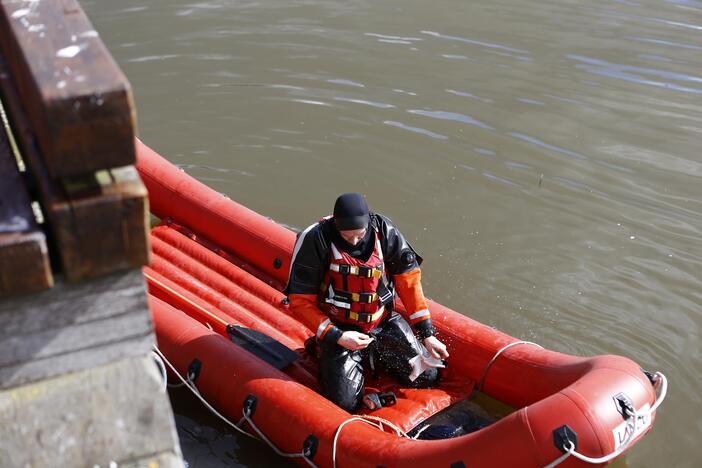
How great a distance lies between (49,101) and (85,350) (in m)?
0.41

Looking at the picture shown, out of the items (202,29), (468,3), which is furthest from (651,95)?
(202,29)

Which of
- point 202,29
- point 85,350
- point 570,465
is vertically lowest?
point 202,29

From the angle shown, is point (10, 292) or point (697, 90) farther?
point (697, 90)

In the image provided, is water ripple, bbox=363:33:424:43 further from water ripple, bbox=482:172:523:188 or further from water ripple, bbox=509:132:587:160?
water ripple, bbox=482:172:523:188

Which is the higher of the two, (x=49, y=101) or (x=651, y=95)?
(x=49, y=101)

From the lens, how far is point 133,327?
129 centimetres

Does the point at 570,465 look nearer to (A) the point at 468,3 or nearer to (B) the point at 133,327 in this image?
(B) the point at 133,327

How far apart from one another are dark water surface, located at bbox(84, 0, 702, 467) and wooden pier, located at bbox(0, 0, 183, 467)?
311cm

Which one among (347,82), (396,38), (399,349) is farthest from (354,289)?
(396,38)

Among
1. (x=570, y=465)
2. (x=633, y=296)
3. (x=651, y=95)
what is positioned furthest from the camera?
(x=651, y=95)

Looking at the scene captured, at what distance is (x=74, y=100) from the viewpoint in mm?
1105

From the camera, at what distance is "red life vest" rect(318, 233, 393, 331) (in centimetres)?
395

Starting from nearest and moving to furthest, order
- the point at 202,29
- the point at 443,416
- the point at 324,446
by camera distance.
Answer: the point at 324,446
the point at 443,416
the point at 202,29

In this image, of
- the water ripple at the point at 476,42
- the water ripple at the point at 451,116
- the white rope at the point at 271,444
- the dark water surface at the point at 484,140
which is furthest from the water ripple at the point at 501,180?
the white rope at the point at 271,444
